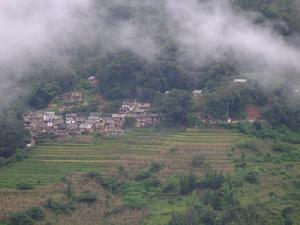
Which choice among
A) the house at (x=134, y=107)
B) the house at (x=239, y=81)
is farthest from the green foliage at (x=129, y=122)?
the house at (x=239, y=81)

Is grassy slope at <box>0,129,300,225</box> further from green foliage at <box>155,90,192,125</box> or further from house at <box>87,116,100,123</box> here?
house at <box>87,116,100,123</box>

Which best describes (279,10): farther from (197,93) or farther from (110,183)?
(110,183)

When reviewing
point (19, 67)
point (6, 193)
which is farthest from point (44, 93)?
point (6, 193)

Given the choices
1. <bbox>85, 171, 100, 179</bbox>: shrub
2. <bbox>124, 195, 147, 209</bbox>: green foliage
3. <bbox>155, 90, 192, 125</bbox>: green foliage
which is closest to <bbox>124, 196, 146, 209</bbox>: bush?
<bbox>124, 195, 147, 209</bbox>: green foliage

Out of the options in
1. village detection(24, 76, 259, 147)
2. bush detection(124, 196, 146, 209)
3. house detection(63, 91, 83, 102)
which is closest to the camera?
Result: bush detection(124, 196, 146, 209)

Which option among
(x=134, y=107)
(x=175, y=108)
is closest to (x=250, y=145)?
(x=175, y=108)
